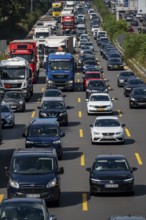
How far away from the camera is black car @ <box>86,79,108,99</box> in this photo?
71.4 m

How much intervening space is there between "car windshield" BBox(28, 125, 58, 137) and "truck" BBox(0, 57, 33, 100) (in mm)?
25024

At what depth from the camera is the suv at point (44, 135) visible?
43625mm

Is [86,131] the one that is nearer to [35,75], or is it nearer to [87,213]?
[87,213]

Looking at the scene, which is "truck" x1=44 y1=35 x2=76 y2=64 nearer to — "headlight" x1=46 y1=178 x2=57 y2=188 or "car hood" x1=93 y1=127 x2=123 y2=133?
"car hood" x1=93 y1=127 x2=123 y2=133

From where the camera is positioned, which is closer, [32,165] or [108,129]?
[32,165]

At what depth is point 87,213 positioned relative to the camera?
3134 cm

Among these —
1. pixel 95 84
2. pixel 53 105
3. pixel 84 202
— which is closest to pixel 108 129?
pixel 53 105

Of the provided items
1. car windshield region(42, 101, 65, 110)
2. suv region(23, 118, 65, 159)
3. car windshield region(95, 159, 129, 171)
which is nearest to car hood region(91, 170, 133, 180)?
car windshield region(95, 159, 129, 171)

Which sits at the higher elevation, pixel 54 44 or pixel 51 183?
pixel 51 183

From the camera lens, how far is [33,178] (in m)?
32.2

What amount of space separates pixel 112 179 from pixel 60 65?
144ft

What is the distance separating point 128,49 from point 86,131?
53655mm

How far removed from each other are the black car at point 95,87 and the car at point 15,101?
785cm

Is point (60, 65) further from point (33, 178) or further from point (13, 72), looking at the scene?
point (33, 178)
